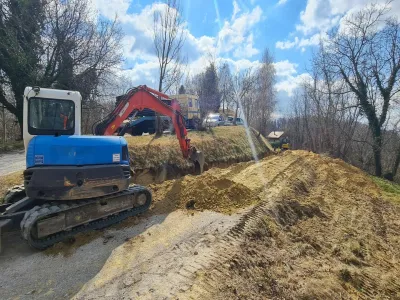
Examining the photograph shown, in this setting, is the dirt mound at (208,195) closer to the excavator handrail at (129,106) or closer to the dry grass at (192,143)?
the excavator handrail at (129,106)

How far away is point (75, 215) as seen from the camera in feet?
15.9

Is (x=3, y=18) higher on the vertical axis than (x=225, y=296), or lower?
higher

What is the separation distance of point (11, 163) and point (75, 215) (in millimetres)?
8047

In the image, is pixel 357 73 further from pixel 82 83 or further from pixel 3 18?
pixel 3 18

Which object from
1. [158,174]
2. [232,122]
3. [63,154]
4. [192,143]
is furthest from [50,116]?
[232,122]

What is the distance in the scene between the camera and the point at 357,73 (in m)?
18.8

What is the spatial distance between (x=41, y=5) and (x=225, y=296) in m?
19.5

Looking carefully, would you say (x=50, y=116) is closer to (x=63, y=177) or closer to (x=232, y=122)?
(x=63, y=177)

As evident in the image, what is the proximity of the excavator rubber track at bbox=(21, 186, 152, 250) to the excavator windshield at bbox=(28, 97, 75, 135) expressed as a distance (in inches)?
53.6

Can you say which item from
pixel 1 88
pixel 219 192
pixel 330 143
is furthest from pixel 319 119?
pixel 1 88

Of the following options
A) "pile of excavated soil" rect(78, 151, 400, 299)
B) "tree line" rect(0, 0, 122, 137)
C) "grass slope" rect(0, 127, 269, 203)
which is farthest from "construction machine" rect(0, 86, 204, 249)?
"tree line" rect(0, 0, 122, 137)

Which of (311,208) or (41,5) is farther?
(41,5)

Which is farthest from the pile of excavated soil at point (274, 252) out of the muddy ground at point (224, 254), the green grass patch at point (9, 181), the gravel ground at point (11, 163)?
the gravel ground at point (11, 163)

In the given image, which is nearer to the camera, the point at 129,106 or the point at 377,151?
the point at 129,106
